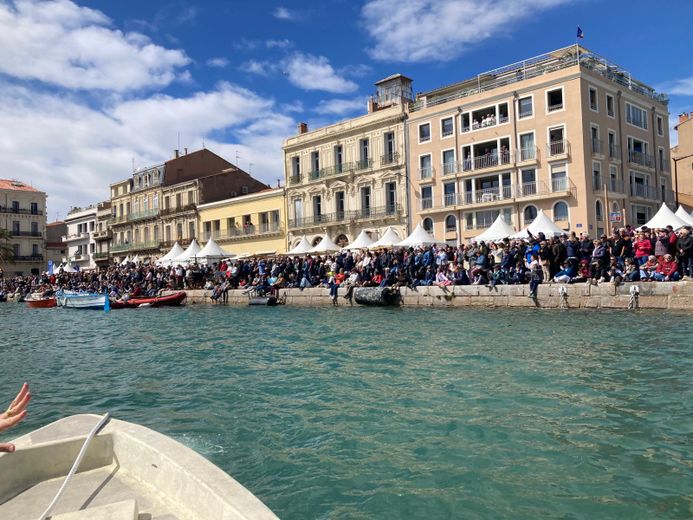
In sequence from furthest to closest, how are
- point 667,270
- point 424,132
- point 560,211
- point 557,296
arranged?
point 424,132
point 560,211
point 557,296
point 667,270

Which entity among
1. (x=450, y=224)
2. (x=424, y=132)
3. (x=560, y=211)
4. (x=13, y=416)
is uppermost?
(x=424, y=132)

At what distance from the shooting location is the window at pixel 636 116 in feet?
124

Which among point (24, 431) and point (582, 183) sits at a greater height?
point (582, 183)

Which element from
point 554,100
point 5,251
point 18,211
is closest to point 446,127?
point 554,100

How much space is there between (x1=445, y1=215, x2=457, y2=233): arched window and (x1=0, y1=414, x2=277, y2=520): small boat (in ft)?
117

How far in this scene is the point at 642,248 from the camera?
17.3 m

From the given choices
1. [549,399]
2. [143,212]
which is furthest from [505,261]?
[143,212]

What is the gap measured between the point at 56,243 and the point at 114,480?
84.8 metres

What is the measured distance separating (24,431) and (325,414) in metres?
3.97

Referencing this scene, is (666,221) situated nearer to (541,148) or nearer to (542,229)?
(542,229)

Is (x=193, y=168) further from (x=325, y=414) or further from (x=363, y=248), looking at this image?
(x=325, y=414)

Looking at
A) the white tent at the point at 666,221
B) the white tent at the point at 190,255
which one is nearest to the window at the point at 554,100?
the white tent at the point at 666,221

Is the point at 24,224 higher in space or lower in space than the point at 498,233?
higher

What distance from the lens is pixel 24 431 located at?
7.02m
